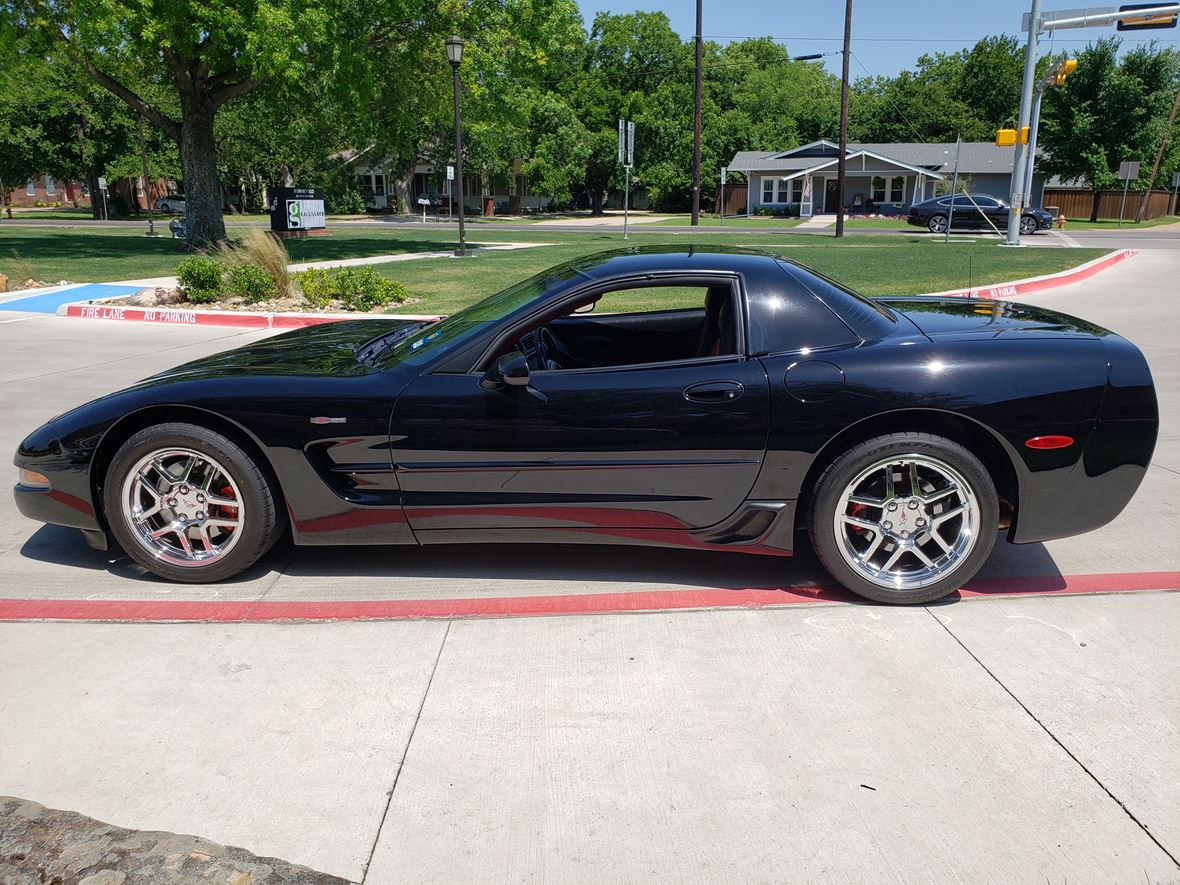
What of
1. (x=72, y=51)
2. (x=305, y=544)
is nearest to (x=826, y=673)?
(x=305, y=544)

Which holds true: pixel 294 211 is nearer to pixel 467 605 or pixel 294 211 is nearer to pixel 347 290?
pixel 347 290

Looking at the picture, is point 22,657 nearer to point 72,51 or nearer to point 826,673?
point 826,673

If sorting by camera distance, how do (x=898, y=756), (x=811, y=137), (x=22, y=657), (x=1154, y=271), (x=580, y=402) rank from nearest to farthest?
(x=898, y=756) < (x=22, y=657) < (x=580, y=402) < (x=1154, y=271) < (x=811, y=137)

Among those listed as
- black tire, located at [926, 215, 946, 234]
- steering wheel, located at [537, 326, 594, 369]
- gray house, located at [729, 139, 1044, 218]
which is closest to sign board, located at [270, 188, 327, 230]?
black tire, located at [926, 215, 946, 234]

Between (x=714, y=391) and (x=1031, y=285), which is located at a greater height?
(x=714, y=391)

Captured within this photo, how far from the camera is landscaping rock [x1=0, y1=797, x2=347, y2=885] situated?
2.33m

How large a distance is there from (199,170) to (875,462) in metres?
23.6

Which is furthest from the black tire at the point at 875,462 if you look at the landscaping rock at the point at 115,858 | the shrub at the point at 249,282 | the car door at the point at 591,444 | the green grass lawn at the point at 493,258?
the shrub at the point at 249,282

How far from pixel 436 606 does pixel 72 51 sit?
2228 cm

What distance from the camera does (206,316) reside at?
40.5 feet

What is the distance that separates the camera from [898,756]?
2.86 m

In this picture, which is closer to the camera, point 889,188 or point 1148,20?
point 1148,20

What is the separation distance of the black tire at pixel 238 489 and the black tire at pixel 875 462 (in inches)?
91.3

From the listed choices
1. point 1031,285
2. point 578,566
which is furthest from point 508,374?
point 1031,285
